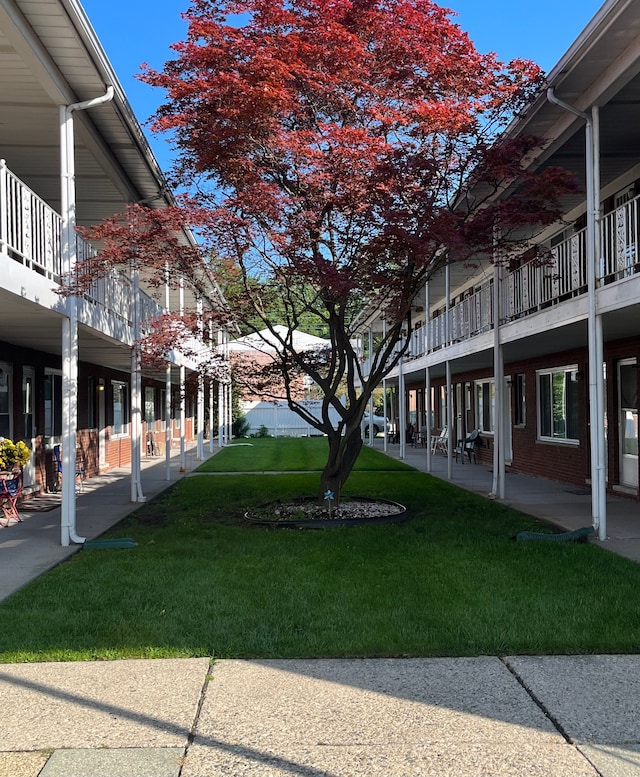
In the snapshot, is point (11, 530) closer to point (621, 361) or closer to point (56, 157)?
point (56, 157)

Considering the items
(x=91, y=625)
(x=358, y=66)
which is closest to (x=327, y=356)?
(x=358, y=66)

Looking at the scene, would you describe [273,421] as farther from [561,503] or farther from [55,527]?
[55,527]

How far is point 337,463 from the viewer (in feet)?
35.4

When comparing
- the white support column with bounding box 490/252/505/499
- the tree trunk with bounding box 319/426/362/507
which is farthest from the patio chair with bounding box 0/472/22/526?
the white support column with bounding box 490/252/505/499

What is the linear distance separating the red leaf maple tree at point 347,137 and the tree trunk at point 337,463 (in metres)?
2.10

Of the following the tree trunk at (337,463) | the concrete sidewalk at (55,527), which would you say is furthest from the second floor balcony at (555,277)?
the concrete sidewalk at (55,527)

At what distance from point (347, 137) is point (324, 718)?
6651mm

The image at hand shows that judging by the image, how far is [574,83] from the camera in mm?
8438

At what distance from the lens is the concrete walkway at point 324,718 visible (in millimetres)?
3420

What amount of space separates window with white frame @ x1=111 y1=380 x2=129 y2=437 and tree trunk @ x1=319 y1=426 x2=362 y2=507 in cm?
1080

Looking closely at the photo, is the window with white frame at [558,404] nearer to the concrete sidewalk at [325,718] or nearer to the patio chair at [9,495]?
the patio chair at [9,495]

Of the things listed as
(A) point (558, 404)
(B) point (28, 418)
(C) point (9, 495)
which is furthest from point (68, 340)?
(A) point (558, 404)

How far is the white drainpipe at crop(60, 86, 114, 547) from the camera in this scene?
8.66 meters

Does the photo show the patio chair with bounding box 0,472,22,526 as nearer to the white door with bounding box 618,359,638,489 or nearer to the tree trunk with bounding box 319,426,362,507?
the tree trunk with bounding box 319,426,362,507
